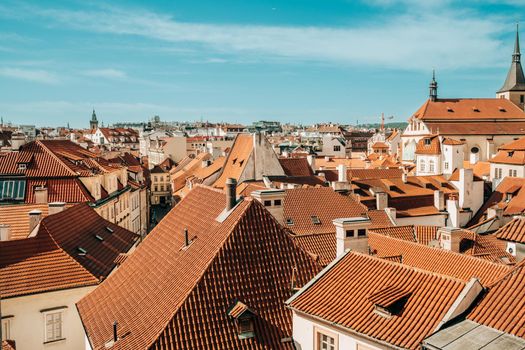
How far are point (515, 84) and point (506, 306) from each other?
97.7 metres

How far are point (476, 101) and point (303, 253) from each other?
79.9 metres

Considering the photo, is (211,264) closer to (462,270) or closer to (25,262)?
(25,262)

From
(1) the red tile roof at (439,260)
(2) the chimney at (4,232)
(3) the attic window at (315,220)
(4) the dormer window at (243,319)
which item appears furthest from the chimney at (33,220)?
(1) the red tile roof at (439,260)

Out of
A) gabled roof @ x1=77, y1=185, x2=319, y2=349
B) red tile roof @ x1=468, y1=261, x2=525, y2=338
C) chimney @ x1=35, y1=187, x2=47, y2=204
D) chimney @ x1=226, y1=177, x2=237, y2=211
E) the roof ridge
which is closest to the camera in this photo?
red tile roof @ x1=468, y1=261, x2=525, y2=338

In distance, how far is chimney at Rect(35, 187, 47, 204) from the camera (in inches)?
1281

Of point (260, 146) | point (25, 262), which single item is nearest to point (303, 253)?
point (25, 262)

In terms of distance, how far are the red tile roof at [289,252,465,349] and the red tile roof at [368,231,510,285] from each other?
7.67 meters

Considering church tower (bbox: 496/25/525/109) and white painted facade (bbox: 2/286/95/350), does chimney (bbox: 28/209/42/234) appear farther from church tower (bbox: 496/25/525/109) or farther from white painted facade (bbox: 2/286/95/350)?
church tower (bbox: 496/25/525/109)

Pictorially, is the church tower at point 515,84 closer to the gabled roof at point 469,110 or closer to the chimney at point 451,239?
the gabled roof at point 469,110

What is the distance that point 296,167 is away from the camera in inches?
1993

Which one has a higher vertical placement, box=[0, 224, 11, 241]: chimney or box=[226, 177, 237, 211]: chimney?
box=[226, 177, 237, 211]: chimney

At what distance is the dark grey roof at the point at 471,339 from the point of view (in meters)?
10.7

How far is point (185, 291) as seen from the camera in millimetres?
14859

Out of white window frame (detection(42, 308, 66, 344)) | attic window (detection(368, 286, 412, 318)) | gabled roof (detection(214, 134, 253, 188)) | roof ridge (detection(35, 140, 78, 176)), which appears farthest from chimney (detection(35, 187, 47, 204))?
attic window (detection(368, 286, 412, 318))
